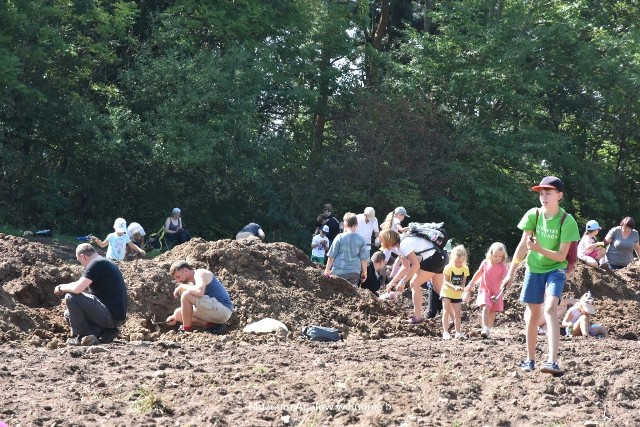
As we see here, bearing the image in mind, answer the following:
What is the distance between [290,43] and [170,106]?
6119mm

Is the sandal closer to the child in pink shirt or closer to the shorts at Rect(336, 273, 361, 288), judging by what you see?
the child in pink shirt

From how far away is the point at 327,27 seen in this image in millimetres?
35031

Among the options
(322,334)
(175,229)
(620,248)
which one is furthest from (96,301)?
(175,229)

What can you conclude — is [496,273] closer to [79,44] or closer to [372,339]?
[372,339]

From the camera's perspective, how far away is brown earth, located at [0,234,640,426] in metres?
7.81

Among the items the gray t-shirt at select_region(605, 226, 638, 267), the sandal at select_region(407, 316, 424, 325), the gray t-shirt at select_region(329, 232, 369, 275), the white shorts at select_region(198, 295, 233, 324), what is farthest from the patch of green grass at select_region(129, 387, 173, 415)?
the gray t-shirt at select_region(605, 226, 638, 267)

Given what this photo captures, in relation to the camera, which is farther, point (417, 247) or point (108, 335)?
point (417, 247)

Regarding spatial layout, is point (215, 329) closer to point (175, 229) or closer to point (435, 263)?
point (435, 263)

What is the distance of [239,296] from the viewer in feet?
47.6

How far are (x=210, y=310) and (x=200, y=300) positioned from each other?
0.17 metres

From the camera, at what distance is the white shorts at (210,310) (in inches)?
501

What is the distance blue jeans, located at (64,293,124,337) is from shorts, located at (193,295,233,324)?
1.17 meters

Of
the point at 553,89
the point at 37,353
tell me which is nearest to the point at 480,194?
the point at 553,89

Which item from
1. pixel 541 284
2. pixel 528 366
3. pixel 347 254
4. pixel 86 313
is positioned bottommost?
pixel 86 313
